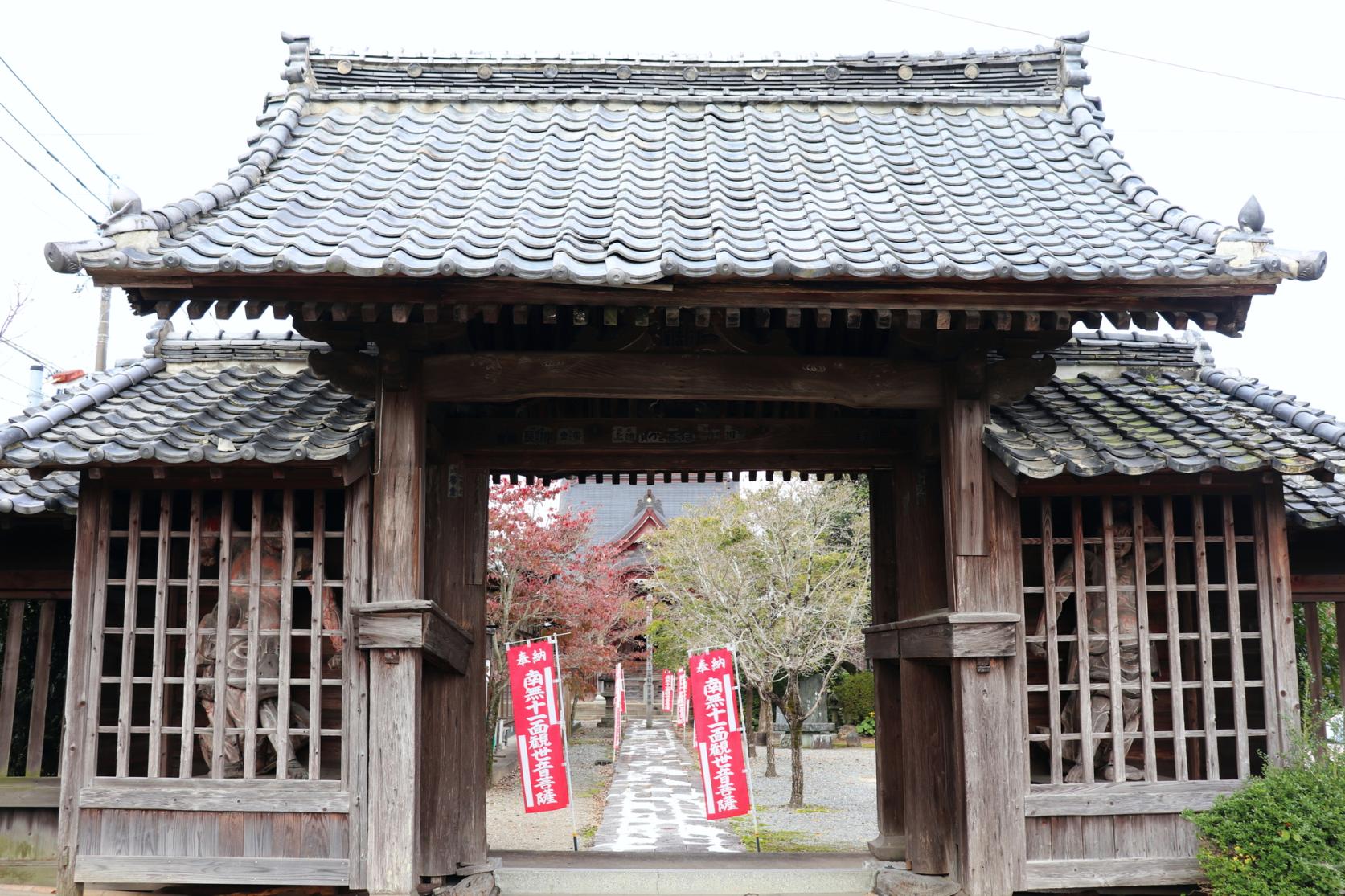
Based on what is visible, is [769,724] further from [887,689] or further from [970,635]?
[970,635]

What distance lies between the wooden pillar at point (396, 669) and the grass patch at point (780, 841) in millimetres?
7723

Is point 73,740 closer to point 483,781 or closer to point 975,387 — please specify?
point 483,781

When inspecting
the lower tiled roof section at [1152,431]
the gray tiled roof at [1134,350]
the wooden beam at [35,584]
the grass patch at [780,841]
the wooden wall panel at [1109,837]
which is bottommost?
the grass patch at [780,841]

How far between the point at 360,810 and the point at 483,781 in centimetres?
176

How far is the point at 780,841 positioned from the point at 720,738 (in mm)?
3090

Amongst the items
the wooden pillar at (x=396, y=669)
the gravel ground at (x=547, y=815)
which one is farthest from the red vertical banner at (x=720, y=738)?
the wooden pillar at (x=396, y=669)

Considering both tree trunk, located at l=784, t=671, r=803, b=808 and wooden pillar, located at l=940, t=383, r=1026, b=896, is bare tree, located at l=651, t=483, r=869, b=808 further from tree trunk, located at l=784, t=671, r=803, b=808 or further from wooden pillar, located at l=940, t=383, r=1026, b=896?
wooden pillar, located at l=940, t=383, r=1026, b=896

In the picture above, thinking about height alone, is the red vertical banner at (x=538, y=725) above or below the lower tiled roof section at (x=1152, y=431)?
below

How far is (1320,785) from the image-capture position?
532 cm

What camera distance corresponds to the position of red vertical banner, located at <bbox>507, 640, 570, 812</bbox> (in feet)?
33.0

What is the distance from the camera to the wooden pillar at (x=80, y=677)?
577 cm

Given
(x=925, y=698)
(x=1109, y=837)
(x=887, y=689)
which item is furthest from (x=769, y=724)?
(x=1109, y=837)

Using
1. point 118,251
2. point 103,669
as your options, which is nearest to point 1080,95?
point 118,251

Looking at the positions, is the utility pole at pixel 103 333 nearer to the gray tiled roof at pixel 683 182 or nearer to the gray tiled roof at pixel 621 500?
the gray tiled roof at pixel 683 182
